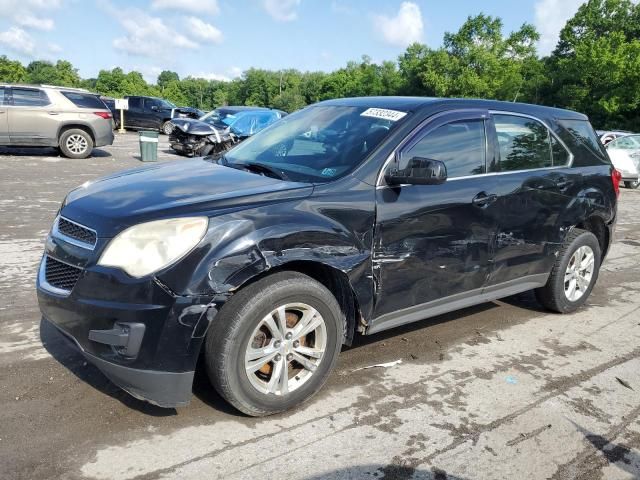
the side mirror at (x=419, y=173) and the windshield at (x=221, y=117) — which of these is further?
the windshield at (x=221, y=117)

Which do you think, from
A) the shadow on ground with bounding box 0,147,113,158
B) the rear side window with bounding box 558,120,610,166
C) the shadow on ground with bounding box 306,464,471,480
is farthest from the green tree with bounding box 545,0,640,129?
the shadow on ground with bounding box 306,464,471,480

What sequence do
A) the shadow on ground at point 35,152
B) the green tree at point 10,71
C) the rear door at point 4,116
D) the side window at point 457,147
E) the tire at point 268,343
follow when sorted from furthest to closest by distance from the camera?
the green tree at point 10,71
the shadow on ground at point 35,152
the rear door at point 4,116
the side window at point 457,147
the tire at point 268,343

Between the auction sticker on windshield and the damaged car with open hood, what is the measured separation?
Answer: 453 inches

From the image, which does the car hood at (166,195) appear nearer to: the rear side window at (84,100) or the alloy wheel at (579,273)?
the alloy wheel at (579,273)

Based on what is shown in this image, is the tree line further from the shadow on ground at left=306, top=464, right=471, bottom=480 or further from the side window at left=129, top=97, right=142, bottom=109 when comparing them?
the shadow on ground at left=306, top=464, right=471, bottom=480

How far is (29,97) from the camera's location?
13.7m

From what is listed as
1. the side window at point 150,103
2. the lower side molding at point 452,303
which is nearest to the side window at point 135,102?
the side window at point 150,103

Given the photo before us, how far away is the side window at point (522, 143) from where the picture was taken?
4.23 m

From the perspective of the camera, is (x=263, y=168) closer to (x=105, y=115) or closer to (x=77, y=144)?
(x=105, y=115)

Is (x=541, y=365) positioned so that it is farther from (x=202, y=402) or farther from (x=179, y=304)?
(x=179, y=304)

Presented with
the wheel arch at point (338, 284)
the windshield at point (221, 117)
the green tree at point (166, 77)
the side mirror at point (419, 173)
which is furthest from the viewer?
the green tree at point (166, 77)

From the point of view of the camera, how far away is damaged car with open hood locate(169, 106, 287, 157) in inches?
627

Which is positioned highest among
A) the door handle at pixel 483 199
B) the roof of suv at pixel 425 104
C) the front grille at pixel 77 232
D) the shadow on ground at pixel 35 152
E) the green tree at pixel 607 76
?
the green tree at pixel 607 76

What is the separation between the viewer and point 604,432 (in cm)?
318
